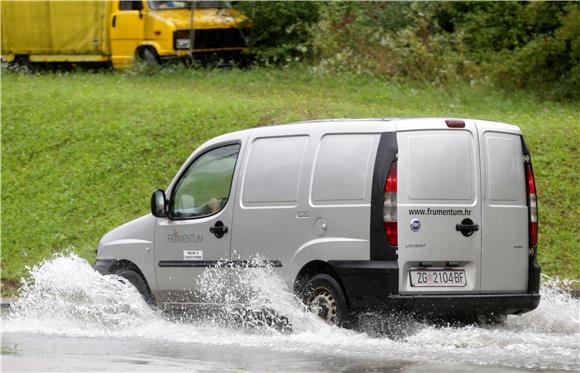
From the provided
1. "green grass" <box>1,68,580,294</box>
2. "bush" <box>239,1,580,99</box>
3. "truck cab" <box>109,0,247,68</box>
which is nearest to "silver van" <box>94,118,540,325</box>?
"green grass" <box>1,68,580,294</box>

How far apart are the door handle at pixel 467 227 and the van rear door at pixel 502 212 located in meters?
0.11

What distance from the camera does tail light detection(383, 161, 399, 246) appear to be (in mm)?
10055

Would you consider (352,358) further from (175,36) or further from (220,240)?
(175,36)

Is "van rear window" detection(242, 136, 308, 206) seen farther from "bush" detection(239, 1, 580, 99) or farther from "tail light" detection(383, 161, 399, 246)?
"bush" detection(239, 1, 580, 99)

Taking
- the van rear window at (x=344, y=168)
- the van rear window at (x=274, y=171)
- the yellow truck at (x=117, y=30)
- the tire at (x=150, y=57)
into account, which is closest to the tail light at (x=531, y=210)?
the van rear window at (x=344, y=168)

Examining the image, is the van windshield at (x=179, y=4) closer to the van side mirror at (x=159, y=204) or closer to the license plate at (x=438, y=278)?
the van side mirror at (x=159, y=204)

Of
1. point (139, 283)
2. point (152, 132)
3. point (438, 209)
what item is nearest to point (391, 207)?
point (438, 209)

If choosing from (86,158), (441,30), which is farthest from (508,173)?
(441,30)

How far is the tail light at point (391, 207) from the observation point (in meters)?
10.1

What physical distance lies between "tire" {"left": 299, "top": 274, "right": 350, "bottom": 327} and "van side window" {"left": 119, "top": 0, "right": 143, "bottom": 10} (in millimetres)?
18740

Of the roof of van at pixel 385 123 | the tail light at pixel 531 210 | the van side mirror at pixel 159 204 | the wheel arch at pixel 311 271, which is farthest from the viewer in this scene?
the van side mirror at pixel 159 204

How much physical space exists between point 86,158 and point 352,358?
1173 cm

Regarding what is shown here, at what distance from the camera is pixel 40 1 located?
101 feet

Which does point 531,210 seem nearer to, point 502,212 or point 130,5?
point 502,212
